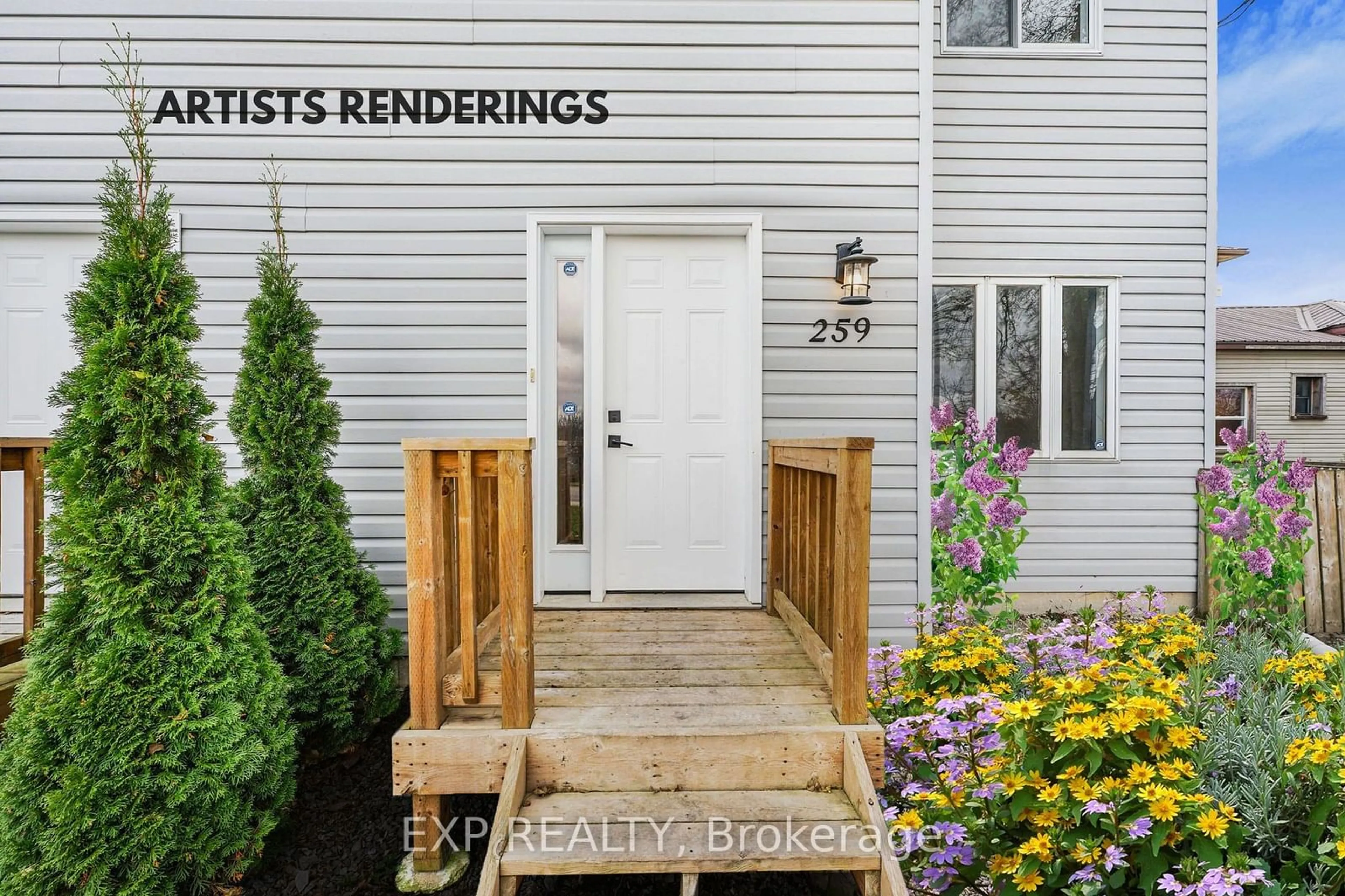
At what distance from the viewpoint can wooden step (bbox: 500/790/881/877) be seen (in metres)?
1.67

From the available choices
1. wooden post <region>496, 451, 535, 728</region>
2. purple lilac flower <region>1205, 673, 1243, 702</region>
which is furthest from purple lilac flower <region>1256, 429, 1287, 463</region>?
wooden post <region>496, 451, 535, 728</region>

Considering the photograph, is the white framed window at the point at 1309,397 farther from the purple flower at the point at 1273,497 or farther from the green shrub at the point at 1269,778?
the green shrub at the point at 1269,778

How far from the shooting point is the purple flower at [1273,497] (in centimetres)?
377

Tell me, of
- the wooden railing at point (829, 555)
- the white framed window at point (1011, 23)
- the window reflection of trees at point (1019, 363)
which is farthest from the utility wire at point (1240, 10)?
the wooden railing at point (829, 555)

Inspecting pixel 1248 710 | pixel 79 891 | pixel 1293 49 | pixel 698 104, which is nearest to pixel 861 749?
pixel 1248 710

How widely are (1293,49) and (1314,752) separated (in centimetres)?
2917

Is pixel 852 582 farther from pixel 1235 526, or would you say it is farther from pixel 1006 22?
pixel 1006 22

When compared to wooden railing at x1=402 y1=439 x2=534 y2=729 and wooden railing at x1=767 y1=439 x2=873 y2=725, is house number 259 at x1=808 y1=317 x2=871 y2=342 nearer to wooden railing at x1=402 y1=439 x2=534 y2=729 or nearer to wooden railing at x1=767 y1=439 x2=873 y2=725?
wooden railing at x1=767 y1=439 x2=873 y2=725

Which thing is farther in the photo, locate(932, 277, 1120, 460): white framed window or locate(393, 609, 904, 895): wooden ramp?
locate(932, 277, 1120, 460): white framed window

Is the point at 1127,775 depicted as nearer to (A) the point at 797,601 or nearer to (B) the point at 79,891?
(A) the point at 797,601

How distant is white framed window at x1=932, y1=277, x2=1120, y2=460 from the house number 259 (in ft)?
4.70

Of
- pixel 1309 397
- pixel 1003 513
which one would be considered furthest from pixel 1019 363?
pixel 1309 397

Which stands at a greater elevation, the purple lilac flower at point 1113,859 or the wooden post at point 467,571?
the wooden post at point 467,571

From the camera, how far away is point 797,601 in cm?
280
